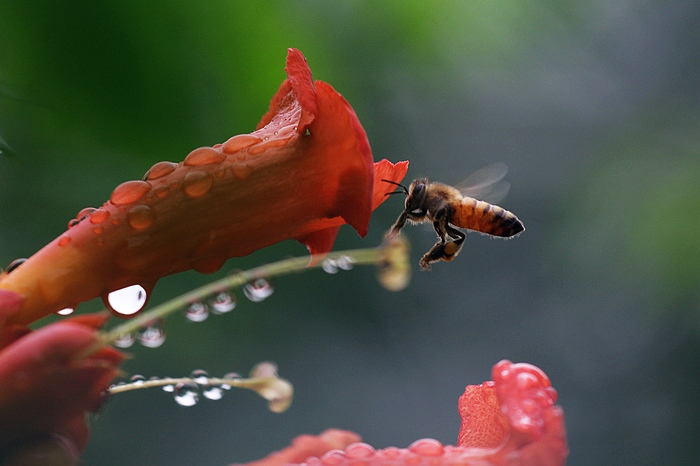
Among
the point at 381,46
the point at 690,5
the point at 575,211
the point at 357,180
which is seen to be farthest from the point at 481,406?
the point at 690,5

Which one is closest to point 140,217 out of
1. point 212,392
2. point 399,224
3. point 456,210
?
point 212,392

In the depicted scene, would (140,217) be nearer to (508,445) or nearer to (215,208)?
(215,208)

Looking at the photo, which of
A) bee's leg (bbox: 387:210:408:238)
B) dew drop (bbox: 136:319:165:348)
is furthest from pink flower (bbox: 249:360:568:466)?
bee's leg (bbox: 387:210:408:238)

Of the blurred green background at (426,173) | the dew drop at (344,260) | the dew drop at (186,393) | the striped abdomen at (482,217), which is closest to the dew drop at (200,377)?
the dew drop at (186,393)

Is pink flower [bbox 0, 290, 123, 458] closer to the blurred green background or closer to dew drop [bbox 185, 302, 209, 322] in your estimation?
dew drop [bbox 185, 302, 209, 322]

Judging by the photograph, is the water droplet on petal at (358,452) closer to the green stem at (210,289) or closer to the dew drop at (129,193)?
the green stem at (210,289)

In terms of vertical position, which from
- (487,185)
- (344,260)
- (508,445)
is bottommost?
(508,445)
